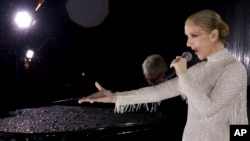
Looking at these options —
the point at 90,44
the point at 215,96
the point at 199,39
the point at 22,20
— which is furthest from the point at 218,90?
the point at 90,44

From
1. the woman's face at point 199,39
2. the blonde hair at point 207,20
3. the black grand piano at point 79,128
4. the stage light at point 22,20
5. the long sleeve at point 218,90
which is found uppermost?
the stage light at point 22,20

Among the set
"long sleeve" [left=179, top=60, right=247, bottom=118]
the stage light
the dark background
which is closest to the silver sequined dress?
"long sleeve" [left=179, top=60, right=247, bottom=118]

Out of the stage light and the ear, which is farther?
the stage light

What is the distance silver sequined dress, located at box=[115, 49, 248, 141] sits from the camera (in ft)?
3.69

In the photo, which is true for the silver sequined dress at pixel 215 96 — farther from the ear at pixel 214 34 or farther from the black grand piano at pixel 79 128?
the black grand piano at pixel 79 128

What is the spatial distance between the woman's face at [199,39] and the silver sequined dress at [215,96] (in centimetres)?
6

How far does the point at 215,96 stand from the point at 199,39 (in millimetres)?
237

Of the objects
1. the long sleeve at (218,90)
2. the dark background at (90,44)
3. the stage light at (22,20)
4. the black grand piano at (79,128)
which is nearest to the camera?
the long sleeve at (218,90)

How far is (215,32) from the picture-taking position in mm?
1206

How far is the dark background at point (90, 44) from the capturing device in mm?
5625

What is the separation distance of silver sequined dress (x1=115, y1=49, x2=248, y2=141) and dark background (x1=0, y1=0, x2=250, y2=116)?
9.64ft

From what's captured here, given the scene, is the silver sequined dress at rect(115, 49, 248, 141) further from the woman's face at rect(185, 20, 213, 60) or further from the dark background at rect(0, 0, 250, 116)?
the dark background at rect(0, 0, 250, 116)

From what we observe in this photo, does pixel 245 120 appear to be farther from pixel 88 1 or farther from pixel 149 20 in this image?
pixel 88 1

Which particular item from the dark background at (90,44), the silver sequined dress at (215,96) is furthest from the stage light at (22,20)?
the silver sequined dress at (215,96)
